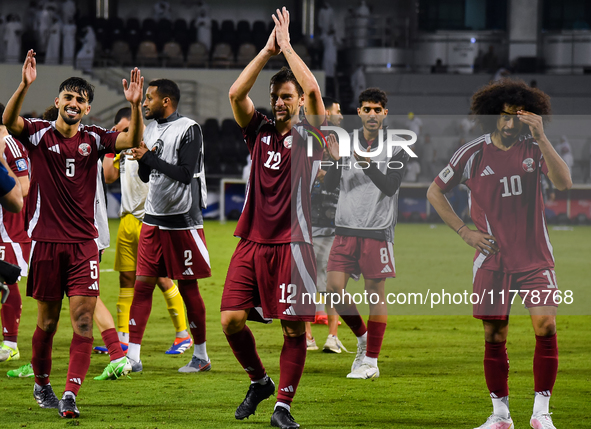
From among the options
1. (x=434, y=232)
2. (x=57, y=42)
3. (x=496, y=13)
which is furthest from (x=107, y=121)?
(x=496, y=13)

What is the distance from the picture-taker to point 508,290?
4.55 m

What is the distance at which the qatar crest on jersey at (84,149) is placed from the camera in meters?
5.01

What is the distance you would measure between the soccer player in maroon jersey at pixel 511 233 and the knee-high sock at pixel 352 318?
1.86 m

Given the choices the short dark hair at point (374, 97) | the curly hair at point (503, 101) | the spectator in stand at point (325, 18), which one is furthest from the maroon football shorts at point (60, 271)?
the spectator in stand at point (325, 18)

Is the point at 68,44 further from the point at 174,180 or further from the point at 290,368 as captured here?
the point at 290,368

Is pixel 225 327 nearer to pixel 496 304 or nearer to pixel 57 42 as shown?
pixel 496 304

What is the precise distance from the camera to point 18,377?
19.3ft

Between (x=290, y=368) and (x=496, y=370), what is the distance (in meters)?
1.21

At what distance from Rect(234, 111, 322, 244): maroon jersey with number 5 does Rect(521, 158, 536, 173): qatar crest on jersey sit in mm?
1215

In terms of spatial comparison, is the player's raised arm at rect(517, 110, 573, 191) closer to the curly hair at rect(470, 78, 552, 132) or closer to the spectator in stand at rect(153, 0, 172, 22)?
the curly hair at rect(470, 78, 552, 132)

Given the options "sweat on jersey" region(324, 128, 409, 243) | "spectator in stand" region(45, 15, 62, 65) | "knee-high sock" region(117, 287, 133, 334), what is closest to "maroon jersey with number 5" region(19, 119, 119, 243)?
"knee-high sock" region(117, 287, 133, 334)

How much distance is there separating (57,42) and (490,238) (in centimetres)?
2227

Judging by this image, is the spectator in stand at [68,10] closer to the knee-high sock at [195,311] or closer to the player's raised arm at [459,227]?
the knee-high sock at [195,311]

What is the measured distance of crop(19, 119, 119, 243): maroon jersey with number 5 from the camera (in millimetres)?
4969
